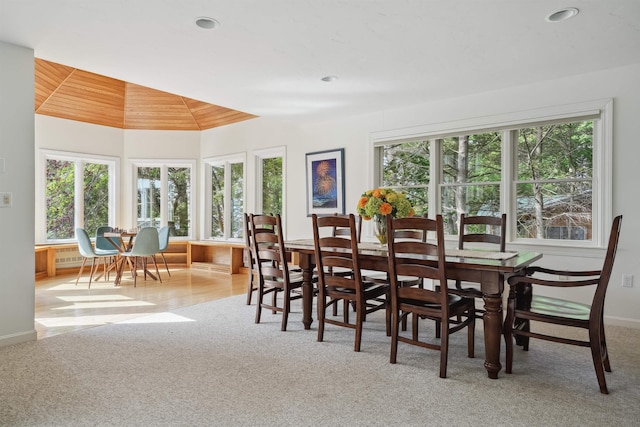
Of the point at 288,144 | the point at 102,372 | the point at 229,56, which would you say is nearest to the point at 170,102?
the point at 288,144

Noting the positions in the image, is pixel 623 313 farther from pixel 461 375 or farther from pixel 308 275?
pixel 308 275

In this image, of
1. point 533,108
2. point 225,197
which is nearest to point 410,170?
point 533,108

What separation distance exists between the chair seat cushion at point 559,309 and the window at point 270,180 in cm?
442

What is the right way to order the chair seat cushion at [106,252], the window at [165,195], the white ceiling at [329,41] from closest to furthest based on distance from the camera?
the white ceiling at [329,41]
the chair seat cushion at [106,252]
the window at [165,195]

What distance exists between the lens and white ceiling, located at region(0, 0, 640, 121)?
263 cm

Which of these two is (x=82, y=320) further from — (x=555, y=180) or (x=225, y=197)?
(x=555, y=180)

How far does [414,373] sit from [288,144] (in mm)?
4504

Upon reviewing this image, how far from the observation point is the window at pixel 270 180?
6.61 metres

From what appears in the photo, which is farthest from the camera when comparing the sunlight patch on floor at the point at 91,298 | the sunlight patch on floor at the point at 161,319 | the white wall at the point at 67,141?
the white wall at the point at 67,141

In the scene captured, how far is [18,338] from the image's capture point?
305cm

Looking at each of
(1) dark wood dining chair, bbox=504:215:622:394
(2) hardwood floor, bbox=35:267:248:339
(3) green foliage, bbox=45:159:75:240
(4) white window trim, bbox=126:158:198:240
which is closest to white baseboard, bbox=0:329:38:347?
(2) hardwood floor, bbox=35:267:248:339

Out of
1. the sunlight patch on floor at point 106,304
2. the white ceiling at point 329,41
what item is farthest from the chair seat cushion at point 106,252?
the white ceiling at point 329,41

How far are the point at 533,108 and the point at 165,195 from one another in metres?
6.32

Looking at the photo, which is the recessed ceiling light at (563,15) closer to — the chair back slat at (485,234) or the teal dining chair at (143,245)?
the chair back slat at (485,234)
